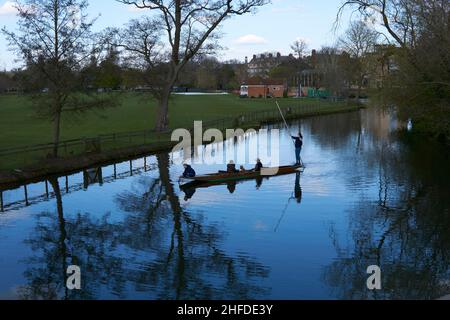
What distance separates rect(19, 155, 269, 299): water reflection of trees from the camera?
1392cm

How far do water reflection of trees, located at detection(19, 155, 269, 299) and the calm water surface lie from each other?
4 cm

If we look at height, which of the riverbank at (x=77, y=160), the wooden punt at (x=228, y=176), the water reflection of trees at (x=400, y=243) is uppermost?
the riverbank at (x=77, y=160)

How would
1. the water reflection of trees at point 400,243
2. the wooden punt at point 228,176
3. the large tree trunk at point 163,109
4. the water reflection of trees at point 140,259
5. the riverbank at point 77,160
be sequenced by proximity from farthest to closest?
the large tree trunk at point 163,109 < the riverbank at point 77,160 < the wooden punt at point 228,176 < the water reflection of trees at point 400,243 < the water reflection of trees at point 140,259

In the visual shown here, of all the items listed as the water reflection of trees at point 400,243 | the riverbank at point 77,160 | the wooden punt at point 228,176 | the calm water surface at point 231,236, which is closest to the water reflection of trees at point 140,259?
the calm water surface at point 231,236

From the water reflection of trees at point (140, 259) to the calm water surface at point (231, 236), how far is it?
0.13ft

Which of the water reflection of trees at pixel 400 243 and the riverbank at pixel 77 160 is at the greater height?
the riverbank at pixel 77 160

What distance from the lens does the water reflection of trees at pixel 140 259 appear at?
13.9 metres

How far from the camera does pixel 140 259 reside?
16250 mm

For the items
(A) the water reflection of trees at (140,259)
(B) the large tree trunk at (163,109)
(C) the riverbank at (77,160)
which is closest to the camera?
(A) the water reflection of trees at (140,259)

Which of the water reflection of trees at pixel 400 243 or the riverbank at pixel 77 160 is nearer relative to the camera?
the water reflection of trees at pixel 400 243

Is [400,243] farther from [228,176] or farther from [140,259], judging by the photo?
[228,176]

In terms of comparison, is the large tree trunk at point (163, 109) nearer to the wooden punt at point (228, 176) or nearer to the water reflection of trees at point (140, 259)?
the wooden punt at point (228, 176)

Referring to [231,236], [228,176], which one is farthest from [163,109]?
[231,236]

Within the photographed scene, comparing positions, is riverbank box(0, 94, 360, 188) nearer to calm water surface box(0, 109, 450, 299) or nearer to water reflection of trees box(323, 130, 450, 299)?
calm water surface box(0, 109, 450, 299)
